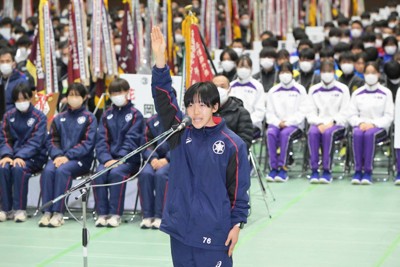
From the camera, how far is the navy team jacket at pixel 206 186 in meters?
5.72

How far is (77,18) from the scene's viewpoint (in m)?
13.1

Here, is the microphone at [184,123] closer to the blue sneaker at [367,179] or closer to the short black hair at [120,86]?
the short black hair at [120,86]

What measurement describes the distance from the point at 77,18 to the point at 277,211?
4.52 m

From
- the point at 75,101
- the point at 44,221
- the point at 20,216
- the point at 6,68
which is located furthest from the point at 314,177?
the point at 6,68

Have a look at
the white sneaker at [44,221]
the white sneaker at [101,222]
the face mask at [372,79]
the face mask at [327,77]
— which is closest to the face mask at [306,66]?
the face mask at [327,77]

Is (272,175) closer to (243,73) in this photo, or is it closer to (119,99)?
(243,73)

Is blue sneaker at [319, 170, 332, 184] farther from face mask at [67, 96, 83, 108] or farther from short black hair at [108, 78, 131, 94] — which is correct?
face mask at [67, 96, 83, 108]

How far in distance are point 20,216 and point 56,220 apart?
59 cm

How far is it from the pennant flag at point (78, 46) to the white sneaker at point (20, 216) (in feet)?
9.64

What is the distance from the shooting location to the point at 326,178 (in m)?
12.7

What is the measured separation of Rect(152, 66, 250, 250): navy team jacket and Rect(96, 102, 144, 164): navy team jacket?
4837 millimetres

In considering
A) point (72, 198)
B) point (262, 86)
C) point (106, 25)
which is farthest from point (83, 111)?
point (262, 86)

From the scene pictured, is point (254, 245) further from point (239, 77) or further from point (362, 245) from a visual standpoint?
point (239, 77)

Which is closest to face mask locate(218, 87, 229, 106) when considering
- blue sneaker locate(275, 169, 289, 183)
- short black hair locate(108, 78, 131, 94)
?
short black hair locate(108, 78, 131, 94)
